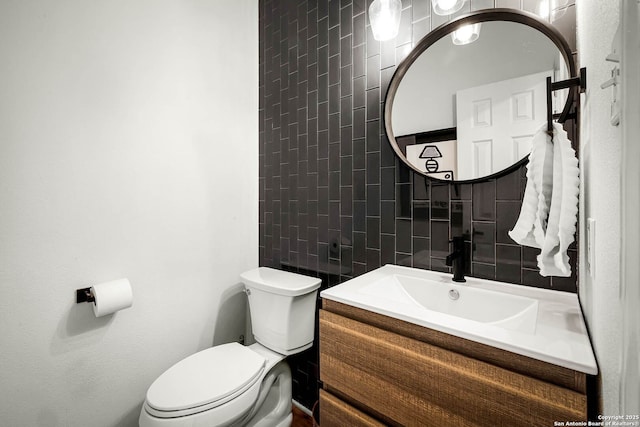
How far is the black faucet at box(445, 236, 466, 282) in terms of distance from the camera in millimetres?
1084

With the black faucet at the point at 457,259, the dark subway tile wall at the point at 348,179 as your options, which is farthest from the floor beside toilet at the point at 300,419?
the black faucet at the point at 457,259

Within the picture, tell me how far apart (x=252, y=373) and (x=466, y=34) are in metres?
1.65

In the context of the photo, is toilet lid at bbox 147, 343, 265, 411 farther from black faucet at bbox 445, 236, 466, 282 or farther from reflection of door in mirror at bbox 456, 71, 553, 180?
reflection of door in mirror at bbox 456, 71, 553, 180

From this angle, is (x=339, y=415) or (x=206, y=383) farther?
(x=206, y=383)

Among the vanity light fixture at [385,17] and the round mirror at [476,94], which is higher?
the vanity light fixture at [385,17]

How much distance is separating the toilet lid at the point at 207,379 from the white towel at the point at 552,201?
1.14 meters

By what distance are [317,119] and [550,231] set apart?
3.93 feet

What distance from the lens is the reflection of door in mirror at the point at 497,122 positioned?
1.00 meters

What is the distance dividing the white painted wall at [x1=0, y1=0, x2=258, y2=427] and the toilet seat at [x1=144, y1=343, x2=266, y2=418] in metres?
0.35

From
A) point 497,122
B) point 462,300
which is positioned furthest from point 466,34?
point 462,300

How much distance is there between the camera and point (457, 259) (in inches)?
42.9

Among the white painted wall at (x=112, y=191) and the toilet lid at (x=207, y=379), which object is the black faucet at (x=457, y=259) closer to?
the toilet lid at (x=207, y=379)

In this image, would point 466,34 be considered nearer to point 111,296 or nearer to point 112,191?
point 112,191

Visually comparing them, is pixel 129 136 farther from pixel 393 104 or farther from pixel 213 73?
pixel 393 104
